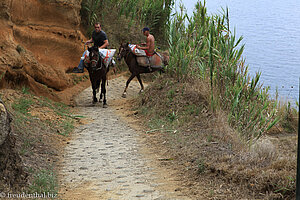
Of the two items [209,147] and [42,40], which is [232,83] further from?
[42,40]

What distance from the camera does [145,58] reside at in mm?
15062

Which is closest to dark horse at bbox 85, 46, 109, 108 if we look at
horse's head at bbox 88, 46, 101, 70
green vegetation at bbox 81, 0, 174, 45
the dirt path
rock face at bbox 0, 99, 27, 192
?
horse's head at bbox 88, 46, 101, 70

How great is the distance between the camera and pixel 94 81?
43.4ft

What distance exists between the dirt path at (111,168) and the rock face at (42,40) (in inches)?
130

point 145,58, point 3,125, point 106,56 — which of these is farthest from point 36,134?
point 145,58

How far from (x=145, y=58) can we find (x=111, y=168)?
335 inches

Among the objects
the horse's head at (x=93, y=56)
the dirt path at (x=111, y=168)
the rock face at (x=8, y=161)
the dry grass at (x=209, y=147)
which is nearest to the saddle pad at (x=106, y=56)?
the horse's head at (x=93, y=56)

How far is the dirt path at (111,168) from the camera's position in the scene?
19.2 feet

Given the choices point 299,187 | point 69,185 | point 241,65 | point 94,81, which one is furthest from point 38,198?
point 94,81

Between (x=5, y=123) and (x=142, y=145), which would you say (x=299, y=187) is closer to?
(x=5, y=123)

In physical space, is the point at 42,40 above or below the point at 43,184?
above

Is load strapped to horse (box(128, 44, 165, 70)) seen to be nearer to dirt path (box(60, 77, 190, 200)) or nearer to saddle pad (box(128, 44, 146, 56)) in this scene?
saddle pad (box(128, 44, 146, 56))

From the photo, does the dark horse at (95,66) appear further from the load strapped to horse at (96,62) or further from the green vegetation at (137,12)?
the green vegetation at (137,12)

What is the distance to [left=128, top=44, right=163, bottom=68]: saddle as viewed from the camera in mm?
14953
